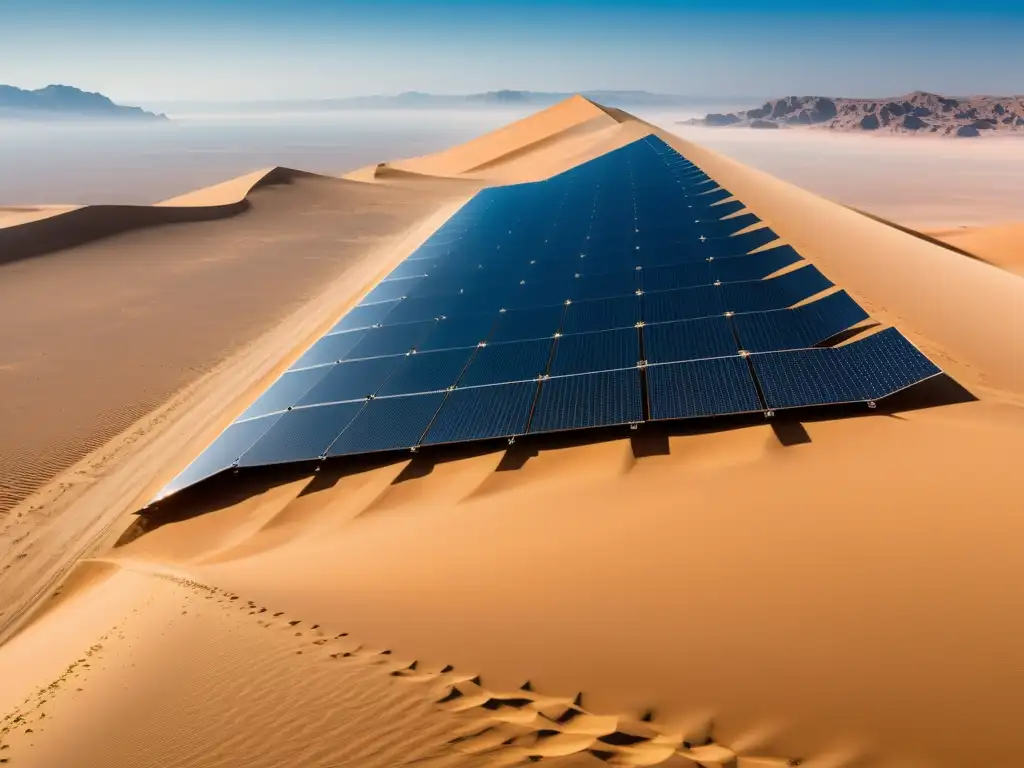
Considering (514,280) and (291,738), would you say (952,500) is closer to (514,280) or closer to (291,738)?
(291,738)

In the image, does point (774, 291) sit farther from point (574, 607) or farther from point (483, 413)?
point (574, 607)

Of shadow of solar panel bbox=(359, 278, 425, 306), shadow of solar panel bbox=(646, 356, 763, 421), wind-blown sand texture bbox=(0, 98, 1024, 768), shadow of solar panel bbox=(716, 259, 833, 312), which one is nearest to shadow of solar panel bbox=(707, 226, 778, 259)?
shadow of solar panel bbox=(716, 259, 833, 312)

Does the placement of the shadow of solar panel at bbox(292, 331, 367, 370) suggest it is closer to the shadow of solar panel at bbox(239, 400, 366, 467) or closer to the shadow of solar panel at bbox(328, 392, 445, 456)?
the shadow of solar panel at bbox(239, 400, 366, 467)

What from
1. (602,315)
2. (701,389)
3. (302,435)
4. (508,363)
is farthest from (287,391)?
(701,389)

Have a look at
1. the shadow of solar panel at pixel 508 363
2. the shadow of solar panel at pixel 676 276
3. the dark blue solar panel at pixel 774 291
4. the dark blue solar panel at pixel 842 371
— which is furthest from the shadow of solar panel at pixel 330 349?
the dark blue solar panel at pixel 842 371

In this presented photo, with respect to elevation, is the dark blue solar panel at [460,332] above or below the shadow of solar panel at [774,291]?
below

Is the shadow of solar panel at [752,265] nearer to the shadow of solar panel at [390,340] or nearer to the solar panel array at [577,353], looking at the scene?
the solar panel array at [577,353]
